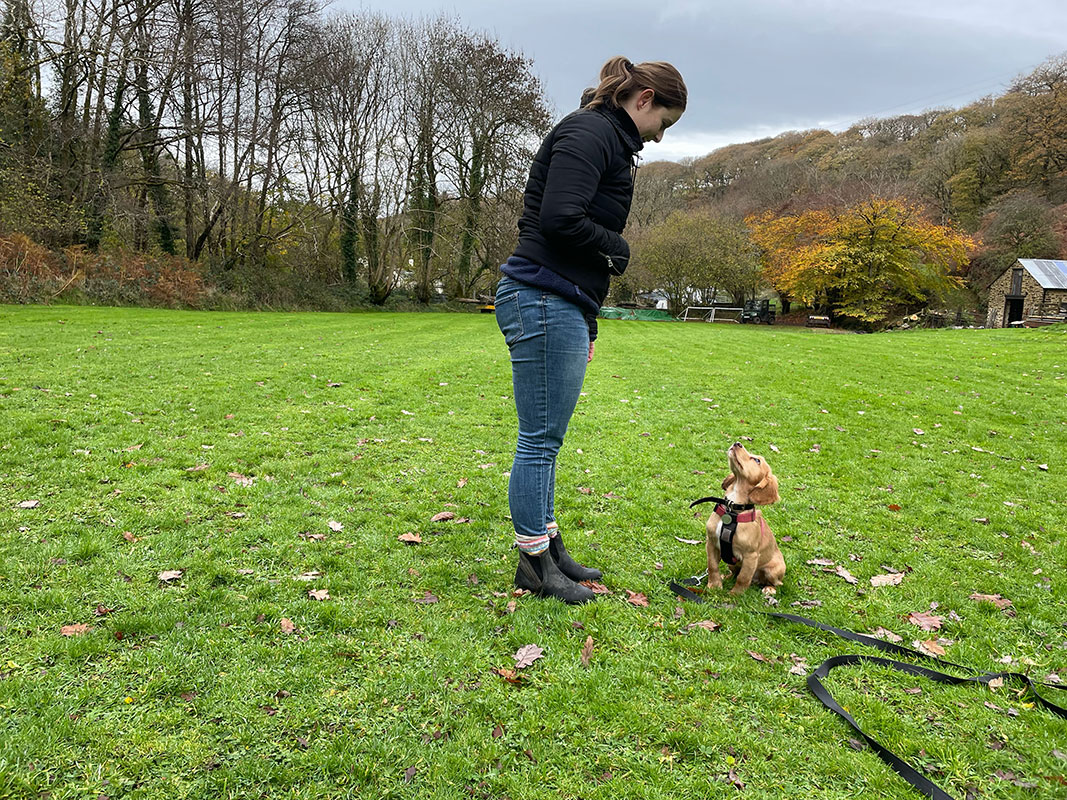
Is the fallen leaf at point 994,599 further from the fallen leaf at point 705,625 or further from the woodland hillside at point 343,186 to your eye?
the woodland hillside at point 343,186

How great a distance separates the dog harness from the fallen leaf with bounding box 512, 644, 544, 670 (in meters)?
1.13

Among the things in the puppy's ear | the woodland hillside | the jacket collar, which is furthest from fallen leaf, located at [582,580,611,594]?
the woodland hillside

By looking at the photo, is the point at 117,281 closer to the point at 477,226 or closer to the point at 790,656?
the point at 477,226

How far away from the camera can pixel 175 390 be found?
7.12 m

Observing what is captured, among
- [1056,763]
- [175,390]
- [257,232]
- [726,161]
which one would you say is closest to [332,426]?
[175,390]

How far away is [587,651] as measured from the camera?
8.23ft

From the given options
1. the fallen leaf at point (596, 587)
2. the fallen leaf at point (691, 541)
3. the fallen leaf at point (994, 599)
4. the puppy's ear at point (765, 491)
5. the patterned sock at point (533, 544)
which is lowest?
the fallen leaf at point (596, 587)

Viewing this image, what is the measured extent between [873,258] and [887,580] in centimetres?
3688

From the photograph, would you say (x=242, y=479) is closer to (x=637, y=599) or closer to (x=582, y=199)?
(x=637, y=599)

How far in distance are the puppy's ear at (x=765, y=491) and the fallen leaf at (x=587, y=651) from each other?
1138 millimetres

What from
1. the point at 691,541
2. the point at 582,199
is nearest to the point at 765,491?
the point at 691,541

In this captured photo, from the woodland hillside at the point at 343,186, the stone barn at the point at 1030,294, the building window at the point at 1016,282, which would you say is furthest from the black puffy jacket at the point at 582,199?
the building window at the point at 1016,282

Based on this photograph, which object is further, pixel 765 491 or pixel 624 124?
pixel 765 491

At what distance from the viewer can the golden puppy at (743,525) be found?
2.99 metres
